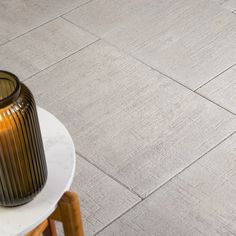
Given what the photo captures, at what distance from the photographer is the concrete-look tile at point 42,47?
2.48 meters

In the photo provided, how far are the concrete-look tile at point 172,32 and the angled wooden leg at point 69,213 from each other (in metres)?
1.17

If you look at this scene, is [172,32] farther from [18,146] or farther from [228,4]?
[18,146]

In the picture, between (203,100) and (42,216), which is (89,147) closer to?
(203,100)

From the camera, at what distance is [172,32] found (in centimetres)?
262

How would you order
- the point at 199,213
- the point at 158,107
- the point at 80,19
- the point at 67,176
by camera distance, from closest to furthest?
the point at 67,176 → the point at 199,213 → the point at 158,107 → the point at 80,19

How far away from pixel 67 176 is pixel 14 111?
21 cm

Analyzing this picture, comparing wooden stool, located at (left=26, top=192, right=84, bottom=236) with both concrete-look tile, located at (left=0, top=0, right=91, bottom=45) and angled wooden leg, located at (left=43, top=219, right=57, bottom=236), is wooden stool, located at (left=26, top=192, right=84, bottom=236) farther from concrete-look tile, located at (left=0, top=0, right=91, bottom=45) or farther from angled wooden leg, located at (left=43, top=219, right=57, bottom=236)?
concrete-look tile, located at (left=0, top=0, right=91, bottom=45)

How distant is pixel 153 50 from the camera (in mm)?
2529

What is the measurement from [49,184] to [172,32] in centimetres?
151

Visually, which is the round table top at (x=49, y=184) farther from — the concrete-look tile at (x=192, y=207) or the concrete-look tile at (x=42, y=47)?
the concrete-look tile at (x=42, y=47)

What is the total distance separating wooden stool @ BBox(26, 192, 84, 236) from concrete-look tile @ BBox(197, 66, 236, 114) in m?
1.10

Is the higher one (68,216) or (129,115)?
(68,216)


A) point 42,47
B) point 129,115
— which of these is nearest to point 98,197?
point 129,115

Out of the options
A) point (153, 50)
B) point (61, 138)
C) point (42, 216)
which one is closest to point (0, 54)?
point (153, 50)
